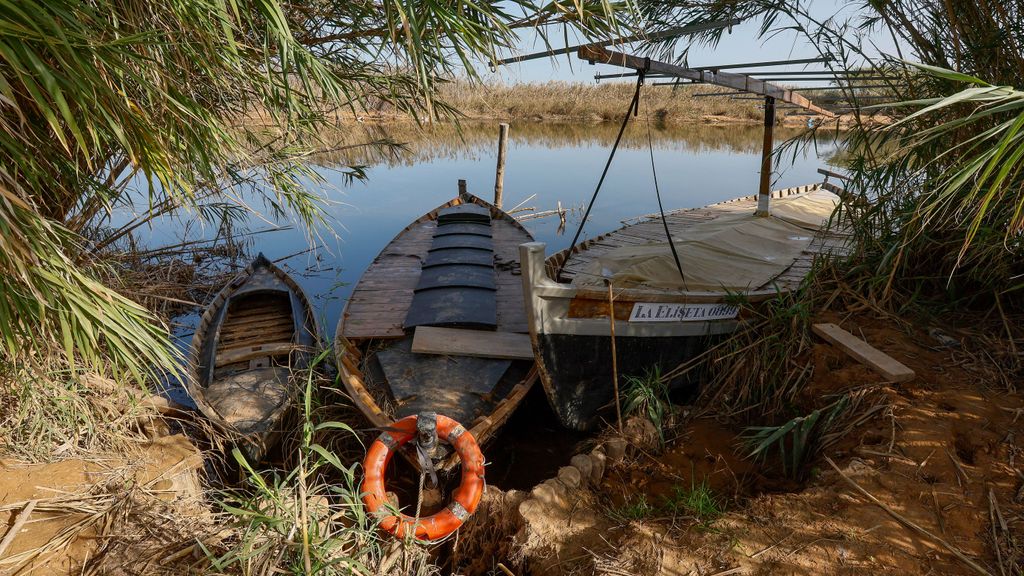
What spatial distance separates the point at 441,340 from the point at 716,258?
3.32 meters

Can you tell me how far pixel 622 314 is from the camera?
4.99 metres

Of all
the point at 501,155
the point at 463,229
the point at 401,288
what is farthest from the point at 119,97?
the point at 501,155

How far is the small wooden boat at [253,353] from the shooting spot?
5027mm

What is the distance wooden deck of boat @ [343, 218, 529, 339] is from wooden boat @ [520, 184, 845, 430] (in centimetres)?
76

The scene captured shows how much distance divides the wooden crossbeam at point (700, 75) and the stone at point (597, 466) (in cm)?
337

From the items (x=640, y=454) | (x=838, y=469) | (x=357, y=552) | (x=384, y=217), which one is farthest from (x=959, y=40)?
(x=384, y=217)

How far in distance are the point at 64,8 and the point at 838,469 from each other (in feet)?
16.8

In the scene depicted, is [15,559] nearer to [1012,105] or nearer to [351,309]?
[351,309]

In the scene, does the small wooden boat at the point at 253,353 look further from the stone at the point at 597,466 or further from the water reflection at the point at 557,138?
the water reflection at the point at 557,138

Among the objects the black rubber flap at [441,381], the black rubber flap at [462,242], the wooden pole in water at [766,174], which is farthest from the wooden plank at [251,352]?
the wooden pole in water at [766,174]

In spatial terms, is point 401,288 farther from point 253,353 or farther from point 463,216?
point 463,216

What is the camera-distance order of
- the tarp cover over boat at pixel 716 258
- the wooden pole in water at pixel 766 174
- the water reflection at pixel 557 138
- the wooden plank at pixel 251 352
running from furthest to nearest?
1. the water reflection at pixel 557 138
2. the wooden pole in water at pixel 766 174
3. the wooden plank at pixel 251 352
4. the tarp cover over boat at pixel 716 258

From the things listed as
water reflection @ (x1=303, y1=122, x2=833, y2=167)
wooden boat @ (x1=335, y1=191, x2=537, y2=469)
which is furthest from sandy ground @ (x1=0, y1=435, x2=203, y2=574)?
water reflection @ (x1=303, y1=122, x2=833, y2=167)

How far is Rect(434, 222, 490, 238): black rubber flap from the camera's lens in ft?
28.6
